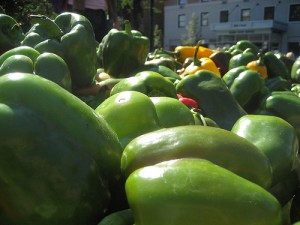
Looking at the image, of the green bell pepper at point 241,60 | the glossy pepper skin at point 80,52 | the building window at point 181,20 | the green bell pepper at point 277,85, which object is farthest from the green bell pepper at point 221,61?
the building window at point 181,20

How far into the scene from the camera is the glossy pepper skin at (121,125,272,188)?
1021 millimetres

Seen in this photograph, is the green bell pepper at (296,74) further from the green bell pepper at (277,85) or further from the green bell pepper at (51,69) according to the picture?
the green bell pepper at (51,69)

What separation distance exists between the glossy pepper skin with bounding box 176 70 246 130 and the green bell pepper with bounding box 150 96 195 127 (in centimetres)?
70

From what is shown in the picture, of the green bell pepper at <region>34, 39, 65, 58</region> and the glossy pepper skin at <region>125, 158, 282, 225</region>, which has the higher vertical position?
the green bell pepper at <region>34, 39, 65, 58</region>

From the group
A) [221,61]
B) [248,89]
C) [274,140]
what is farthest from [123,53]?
[274,140]

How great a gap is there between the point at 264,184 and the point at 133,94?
571mm

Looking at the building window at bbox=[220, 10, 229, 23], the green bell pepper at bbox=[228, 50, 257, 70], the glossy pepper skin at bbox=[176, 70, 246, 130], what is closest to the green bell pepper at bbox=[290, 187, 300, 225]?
the glossy pepper skin at bbox=[176, 70, 246, 130]

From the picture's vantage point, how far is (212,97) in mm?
2373

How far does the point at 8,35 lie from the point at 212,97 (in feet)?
4.20

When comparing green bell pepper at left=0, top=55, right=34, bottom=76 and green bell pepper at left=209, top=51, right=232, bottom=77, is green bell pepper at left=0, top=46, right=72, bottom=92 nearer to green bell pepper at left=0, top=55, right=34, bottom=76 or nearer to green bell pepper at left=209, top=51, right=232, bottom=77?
green bell pepper at left=0, top=55, right=34, bottom=76

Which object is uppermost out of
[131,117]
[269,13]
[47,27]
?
[47,27]

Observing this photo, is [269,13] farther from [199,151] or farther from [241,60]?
[199,151]

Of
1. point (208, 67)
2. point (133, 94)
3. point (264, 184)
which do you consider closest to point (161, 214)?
point (264, 184)

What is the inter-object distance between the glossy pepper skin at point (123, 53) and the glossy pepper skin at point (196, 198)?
200 centimetres
